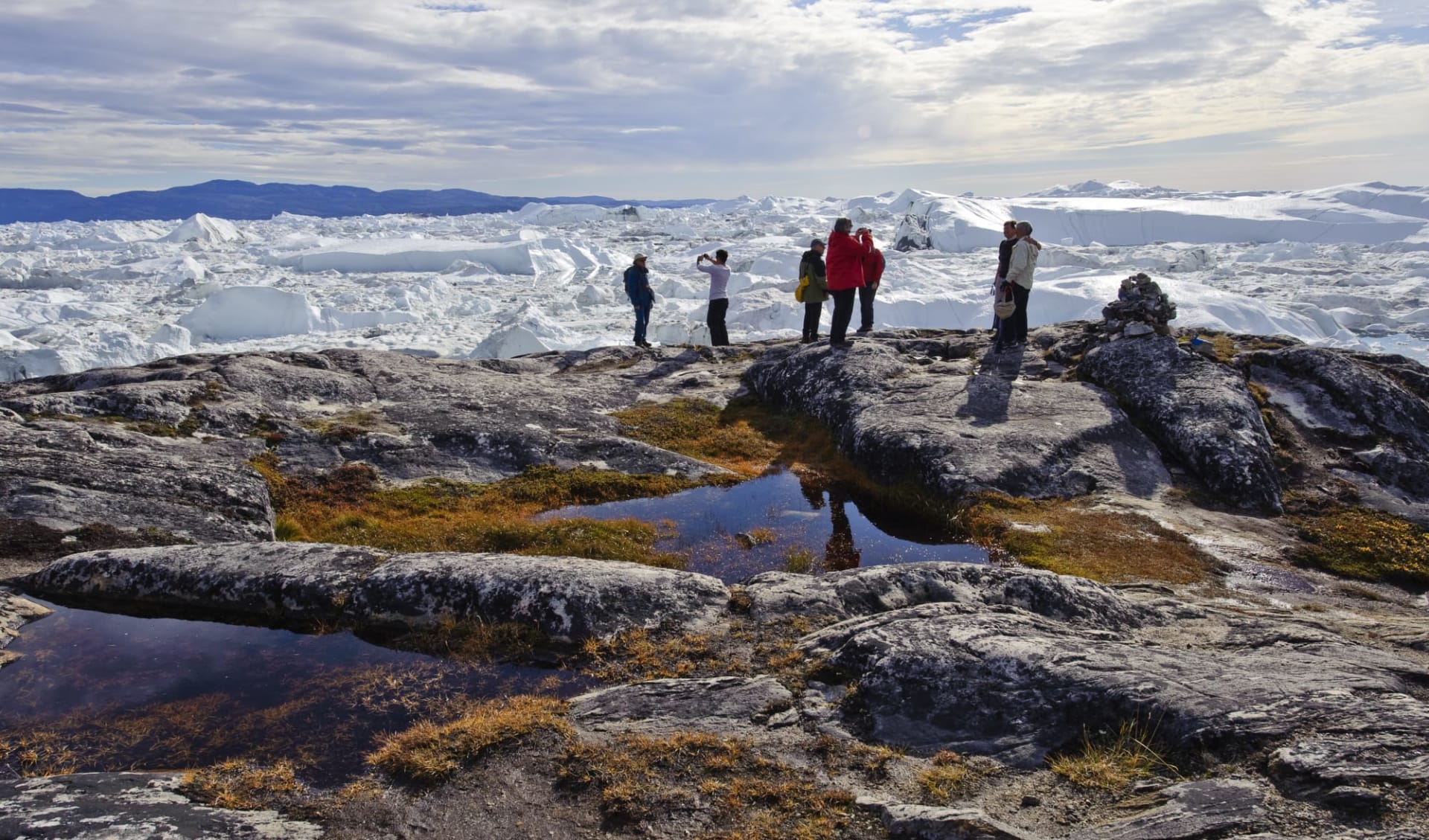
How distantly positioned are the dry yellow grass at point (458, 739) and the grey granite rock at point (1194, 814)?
3.79 metres

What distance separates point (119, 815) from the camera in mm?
4891

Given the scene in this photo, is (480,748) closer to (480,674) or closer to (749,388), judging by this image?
(480,674)

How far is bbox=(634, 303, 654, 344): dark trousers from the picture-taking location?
866 inches

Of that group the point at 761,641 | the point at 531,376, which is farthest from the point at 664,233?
the point at 761,641

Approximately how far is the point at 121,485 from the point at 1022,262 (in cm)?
1562

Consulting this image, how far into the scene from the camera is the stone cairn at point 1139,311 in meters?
16.2

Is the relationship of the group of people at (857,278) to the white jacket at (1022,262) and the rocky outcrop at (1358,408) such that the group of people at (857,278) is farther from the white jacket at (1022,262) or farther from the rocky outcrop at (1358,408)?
the rocky outcrop at (1358,408)

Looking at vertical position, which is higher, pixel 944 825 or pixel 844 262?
pixel 844 262

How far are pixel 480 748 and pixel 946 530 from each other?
7401 millimetres

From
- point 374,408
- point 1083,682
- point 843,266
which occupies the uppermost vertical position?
point 843,266

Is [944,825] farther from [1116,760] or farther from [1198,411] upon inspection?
[1198,411]

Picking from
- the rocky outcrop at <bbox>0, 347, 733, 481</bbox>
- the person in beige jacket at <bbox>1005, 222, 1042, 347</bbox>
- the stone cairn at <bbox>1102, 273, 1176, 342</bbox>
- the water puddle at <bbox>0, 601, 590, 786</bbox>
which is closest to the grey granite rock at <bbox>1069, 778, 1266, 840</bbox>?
the water puddle at <bbox>0, 601, 590, 786</bbox>

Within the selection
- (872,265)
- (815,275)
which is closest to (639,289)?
(815,275)

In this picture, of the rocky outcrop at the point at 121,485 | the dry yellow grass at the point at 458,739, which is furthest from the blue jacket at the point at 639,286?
the dry yellow grass at the point at 458,739
